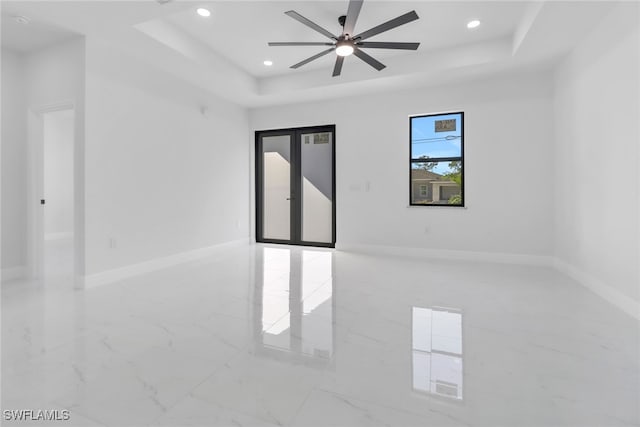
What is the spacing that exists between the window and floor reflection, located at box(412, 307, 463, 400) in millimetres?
2812

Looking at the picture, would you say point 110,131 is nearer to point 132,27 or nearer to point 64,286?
point 132,27

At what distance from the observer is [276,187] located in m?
6.45

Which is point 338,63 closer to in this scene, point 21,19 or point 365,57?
point 365,57

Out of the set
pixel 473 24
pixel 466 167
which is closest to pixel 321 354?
pixel 473 24

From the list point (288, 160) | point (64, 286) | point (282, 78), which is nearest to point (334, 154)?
point (288, 160)

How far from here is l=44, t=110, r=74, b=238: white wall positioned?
705 cm

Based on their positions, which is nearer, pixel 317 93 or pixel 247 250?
pixel 317 93

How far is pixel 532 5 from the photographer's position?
3141 mm

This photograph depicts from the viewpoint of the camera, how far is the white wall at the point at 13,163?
12.3ft

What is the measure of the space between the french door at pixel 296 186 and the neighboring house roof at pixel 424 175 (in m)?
1.43

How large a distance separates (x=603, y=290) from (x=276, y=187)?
512 cm

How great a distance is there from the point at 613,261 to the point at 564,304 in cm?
A: 67

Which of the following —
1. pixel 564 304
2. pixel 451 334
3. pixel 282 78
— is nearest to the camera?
pixel 451 334

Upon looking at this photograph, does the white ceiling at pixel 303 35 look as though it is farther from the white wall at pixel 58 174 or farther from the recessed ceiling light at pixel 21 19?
the white wall at pixel 58 174
